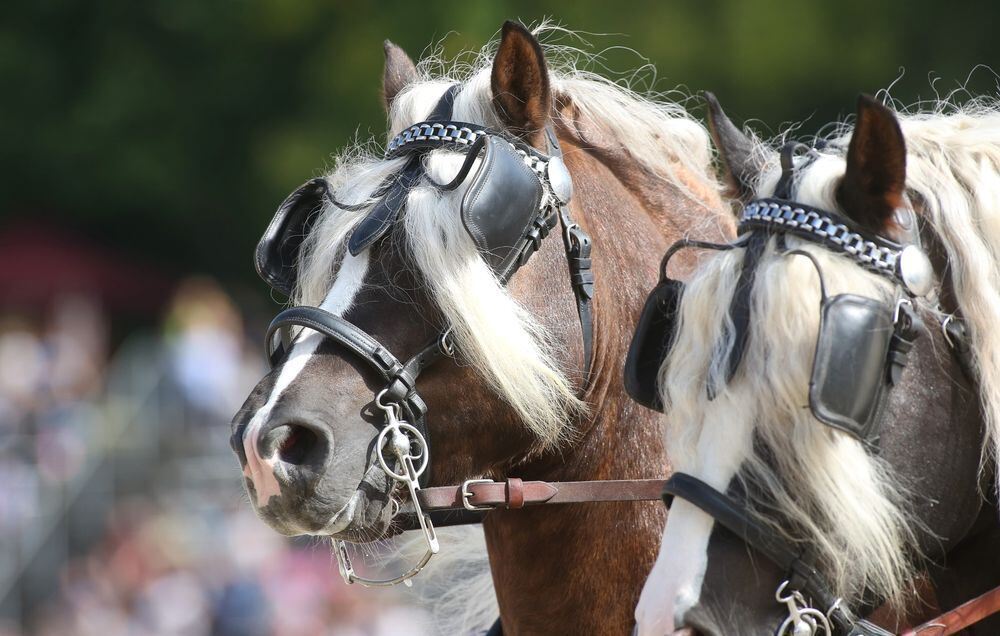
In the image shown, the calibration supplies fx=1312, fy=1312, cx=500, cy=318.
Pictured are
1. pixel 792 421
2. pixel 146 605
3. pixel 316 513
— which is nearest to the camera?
pixel 792 421

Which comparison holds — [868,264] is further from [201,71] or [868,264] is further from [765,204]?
[201,71]

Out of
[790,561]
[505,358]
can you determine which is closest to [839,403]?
[790,561]

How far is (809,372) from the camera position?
2.02 meters

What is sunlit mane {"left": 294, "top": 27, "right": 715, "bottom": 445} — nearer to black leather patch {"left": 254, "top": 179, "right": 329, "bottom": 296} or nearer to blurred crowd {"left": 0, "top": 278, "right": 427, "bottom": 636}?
black leather patch {"left": 254, "top": 179, "right": 329, "bottom": 296}

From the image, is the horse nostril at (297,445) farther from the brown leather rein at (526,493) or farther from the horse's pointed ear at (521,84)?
the horse's pointed ear at (521,84)

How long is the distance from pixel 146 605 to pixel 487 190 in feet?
21.3

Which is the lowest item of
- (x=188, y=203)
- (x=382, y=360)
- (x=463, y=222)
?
(x=188, y=203)

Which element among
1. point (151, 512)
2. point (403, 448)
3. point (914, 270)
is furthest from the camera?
point (151, 512)

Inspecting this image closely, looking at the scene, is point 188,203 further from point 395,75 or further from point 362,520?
point 362,520

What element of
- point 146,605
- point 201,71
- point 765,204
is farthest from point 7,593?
point 765,204

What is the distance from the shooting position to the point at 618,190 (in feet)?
10.3

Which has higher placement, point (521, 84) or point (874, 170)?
point (874, 170)

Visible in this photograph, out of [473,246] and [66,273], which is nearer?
[473,246]

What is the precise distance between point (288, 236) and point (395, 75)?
21.6 inches
